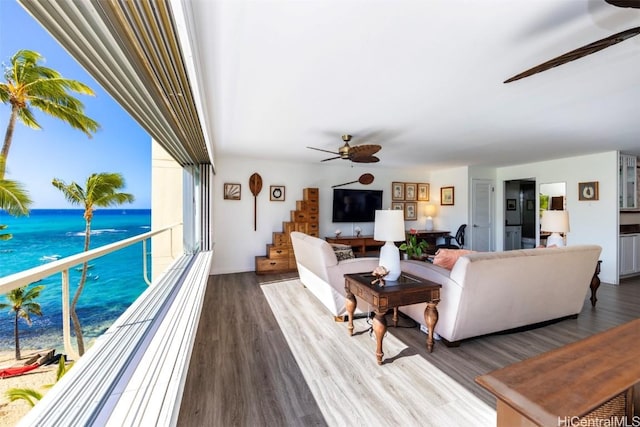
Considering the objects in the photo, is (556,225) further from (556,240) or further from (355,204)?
(355,204)

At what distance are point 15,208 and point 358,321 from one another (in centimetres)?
305

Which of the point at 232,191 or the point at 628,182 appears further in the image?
the point at 232,191

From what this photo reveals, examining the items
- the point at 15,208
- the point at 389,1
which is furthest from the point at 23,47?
the point at 389,1

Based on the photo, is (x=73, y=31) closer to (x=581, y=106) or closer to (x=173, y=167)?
(x=581, y=106)

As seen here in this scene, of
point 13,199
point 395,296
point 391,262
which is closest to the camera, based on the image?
point 13,199

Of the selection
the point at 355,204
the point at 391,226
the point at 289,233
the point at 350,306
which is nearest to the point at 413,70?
the point at 391,226

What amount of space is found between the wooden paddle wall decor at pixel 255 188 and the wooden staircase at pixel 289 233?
50cm

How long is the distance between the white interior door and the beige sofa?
348cm

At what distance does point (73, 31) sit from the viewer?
3.11 ft

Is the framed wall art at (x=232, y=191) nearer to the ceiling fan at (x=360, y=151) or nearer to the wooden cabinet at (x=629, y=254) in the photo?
the ceiling fan at (x=360, y=151)

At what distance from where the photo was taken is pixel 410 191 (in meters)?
6.86

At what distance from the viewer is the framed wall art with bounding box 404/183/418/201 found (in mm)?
6796

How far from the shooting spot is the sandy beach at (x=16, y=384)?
130cm

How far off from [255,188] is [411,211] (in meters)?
4.13
